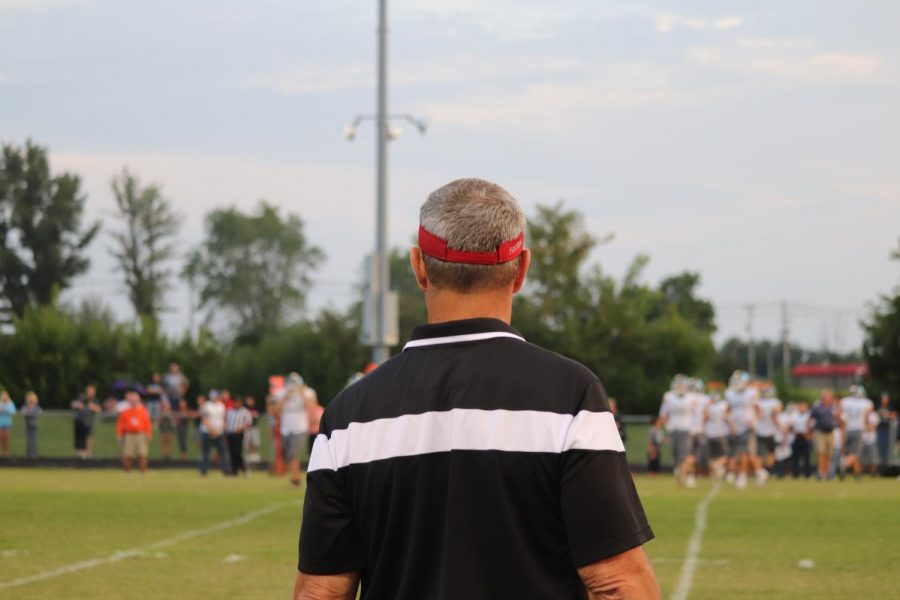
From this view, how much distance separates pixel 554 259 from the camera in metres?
67.8

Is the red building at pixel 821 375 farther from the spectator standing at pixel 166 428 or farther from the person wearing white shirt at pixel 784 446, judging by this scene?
the spectator standing at pixel 166 428

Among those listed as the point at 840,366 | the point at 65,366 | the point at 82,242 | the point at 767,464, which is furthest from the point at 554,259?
the point at 840,366

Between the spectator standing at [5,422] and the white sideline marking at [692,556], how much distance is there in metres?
21.1

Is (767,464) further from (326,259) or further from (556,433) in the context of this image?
(326,259)

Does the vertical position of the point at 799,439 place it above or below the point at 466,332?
below

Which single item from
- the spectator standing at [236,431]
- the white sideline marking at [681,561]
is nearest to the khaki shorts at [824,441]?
the spectator standing at [236,431]

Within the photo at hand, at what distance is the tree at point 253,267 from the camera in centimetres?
11644

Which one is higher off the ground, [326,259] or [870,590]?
[326,259]

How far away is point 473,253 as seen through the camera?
3.45m

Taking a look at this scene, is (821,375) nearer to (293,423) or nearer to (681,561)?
(293,423)

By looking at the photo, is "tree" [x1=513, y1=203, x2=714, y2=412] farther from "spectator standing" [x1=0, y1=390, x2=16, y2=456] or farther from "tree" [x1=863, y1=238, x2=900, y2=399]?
"spectator standing" [x1=0, y1=390, x2=16, y2=456]

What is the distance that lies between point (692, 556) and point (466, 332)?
11846mm

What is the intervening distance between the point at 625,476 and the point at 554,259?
2548 inches

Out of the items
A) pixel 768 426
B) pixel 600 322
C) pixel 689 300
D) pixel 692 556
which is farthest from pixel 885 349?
pixel 689 300
